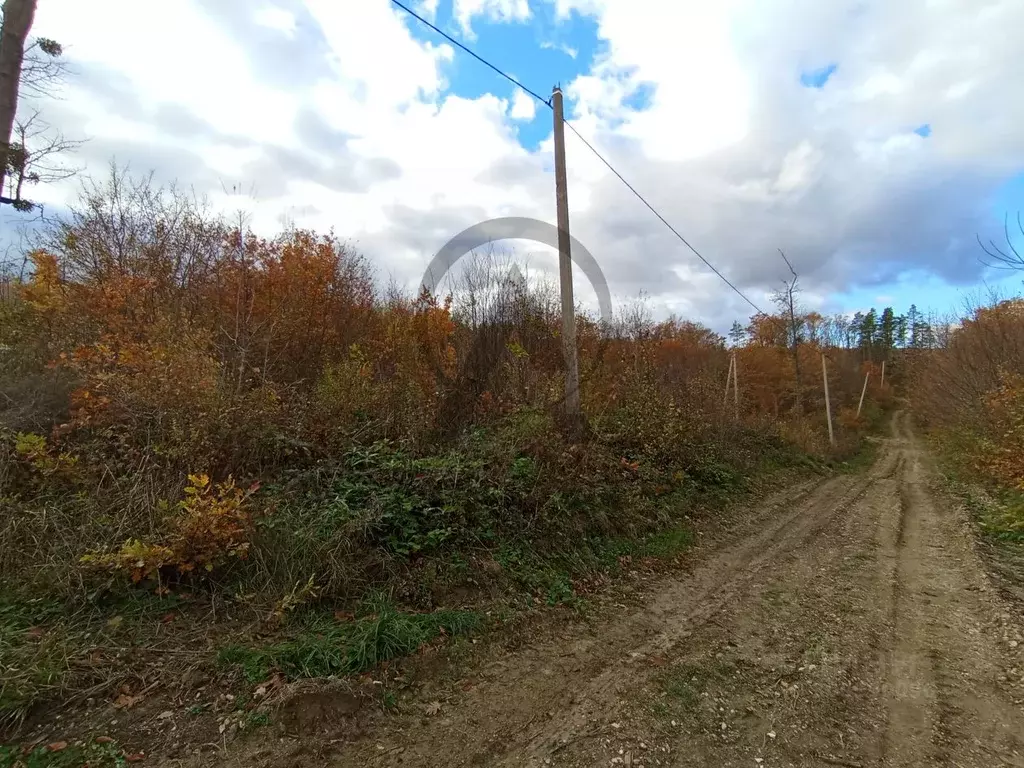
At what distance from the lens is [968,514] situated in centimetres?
909

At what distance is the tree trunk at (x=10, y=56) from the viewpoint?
17.4ft

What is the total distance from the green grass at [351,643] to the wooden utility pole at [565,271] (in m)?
4.31

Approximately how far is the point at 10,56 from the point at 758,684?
9728 mm

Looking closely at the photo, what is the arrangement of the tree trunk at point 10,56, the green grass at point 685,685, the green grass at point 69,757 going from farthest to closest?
the tree trunk at point 10,56, the green grass at point 685,685, the green grass at point 69,757

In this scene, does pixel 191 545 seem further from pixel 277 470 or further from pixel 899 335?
pixel 899 335

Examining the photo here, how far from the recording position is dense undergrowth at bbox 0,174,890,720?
361 cm

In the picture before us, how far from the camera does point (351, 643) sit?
354cm

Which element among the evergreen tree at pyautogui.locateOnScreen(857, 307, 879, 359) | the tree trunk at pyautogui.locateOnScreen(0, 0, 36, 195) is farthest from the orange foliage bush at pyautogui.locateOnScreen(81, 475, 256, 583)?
the evergreen tree at pyautogui.locateOnScreen(857, 307, 879, 359)

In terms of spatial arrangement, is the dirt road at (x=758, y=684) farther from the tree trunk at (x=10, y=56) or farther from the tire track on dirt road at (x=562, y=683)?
the tree trunk at (x=10, y=56)

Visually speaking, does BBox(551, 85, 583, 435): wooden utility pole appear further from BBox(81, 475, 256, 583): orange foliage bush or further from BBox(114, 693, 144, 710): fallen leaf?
BBox(114, 693, 144, 710): fallen leaf

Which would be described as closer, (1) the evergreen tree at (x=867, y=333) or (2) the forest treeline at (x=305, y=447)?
(2) the forest treeline at (x=305, y=447)

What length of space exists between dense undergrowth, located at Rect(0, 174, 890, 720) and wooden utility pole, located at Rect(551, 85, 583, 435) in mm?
338

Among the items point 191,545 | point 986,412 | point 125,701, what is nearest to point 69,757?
point 125,701

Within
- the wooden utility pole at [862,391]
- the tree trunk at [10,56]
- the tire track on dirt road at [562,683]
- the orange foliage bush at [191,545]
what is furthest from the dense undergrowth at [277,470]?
the wooden utility pole at [862,391]
